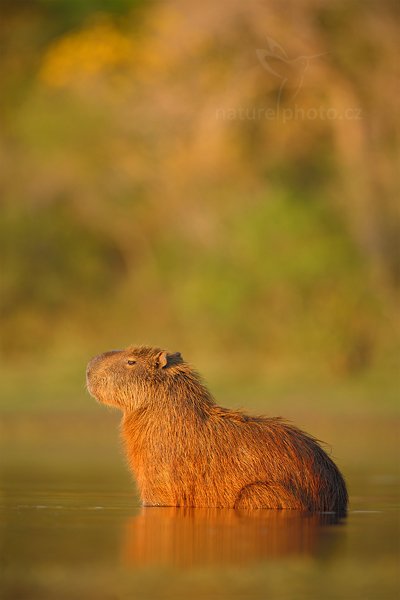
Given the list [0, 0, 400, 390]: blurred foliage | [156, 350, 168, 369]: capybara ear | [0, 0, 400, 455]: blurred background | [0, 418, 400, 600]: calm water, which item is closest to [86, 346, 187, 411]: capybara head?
[156, 350, 168, 369]: capybara ear

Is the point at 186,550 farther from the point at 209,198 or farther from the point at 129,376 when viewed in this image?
the point at 209,198

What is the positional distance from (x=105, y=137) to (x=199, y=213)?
2.83 meters

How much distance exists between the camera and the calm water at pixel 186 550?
7164 mm

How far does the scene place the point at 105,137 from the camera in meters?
28.9

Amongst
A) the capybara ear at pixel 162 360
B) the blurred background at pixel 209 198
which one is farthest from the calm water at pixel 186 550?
the blurred background at pixel 209 198

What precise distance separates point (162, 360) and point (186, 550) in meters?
2.42

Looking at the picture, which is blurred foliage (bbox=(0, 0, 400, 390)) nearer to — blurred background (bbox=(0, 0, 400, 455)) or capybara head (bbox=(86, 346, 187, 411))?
blurred background (bbox=(0, 0, 400, 455))

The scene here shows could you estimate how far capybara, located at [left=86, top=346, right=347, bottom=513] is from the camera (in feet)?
32.3

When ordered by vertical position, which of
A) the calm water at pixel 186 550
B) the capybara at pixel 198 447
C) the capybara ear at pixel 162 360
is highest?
the capybara ear at pixel 162 360

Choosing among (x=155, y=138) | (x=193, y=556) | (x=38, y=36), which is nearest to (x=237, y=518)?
(x=193, y=556)

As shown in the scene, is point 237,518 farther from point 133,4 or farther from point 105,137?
point 133,4

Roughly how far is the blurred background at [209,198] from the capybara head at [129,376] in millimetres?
10621

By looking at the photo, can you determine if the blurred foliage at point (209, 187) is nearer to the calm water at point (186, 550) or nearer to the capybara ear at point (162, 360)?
the calm water at point (186, 550)

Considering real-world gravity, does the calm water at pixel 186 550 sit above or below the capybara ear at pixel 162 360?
below
